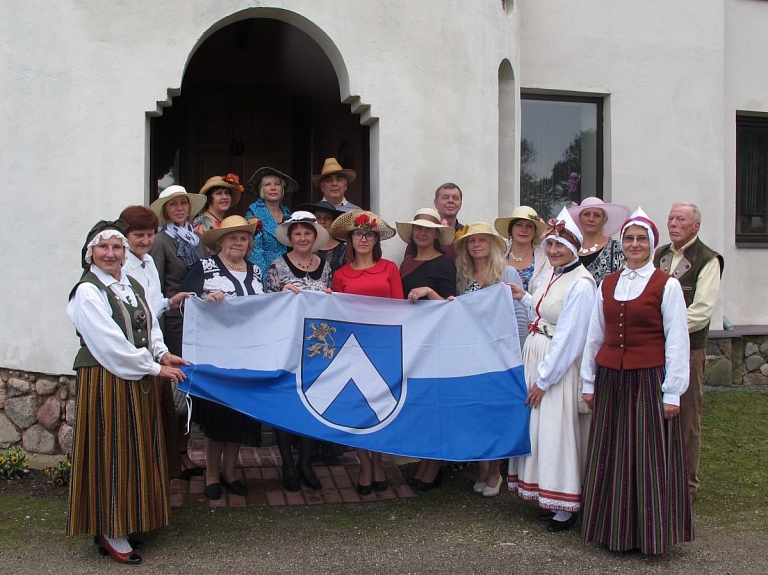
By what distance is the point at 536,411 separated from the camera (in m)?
4.80

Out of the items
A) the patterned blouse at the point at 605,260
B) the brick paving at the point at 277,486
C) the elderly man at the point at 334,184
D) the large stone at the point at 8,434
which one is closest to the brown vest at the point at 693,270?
the patterned blouse at the point at 605,260

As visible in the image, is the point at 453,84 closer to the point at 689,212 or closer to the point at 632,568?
the point at 689,212

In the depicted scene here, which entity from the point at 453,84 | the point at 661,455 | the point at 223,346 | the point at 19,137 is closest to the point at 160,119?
the point at 19,137

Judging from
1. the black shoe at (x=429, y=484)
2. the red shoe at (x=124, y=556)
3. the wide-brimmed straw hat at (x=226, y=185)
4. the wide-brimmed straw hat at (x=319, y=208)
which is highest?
the wide-brimmed straw hat at (x=226, y=185)

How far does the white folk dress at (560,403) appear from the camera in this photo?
4582mm

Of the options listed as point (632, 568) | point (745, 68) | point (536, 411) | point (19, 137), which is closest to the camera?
point (632, 568)

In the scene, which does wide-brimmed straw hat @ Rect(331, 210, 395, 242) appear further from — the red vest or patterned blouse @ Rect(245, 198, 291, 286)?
the red vest

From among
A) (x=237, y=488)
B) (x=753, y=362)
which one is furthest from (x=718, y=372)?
(x=237, y=488)

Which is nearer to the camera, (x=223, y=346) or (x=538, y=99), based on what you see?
(x=223, y=346)

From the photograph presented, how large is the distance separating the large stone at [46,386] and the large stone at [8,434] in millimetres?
371

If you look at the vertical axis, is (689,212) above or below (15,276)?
above

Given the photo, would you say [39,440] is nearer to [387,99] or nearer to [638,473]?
[387,99]

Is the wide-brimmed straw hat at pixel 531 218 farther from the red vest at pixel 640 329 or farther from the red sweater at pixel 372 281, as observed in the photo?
the red vest at pixel 640 329

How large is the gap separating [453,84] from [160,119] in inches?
167
